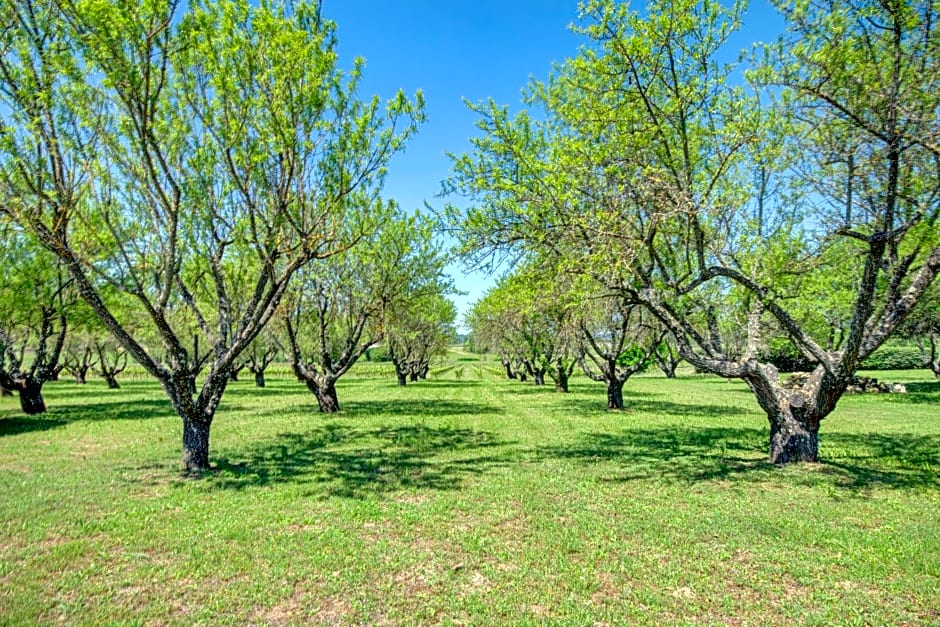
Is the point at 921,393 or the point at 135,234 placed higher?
the point at 135,234

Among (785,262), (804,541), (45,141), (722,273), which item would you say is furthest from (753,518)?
(45,141)

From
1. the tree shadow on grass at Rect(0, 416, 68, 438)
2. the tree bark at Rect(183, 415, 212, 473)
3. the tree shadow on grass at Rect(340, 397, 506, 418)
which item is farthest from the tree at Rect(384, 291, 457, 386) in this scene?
the tree shadow on grass at Rect(0, 416, 68, 438)

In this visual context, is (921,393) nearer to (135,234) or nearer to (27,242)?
(135,234)

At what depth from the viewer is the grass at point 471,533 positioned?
5023 millimetres

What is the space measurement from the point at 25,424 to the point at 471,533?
70.2 feet

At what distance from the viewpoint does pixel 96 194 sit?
9.88 metres

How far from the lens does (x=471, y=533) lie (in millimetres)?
7082

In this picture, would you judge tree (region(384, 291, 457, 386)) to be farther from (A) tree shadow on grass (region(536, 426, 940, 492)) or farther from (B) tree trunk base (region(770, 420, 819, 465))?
(B) tree trunk base (region(770, 420, 819, 465))

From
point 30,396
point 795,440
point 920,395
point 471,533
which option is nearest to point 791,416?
point 795,440

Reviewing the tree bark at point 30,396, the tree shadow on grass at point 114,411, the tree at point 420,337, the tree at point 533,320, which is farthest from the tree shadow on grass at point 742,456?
the tree bark at point 30,396

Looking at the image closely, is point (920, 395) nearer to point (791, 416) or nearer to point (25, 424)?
point (791, 416)

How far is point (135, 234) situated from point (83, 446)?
7230 mm

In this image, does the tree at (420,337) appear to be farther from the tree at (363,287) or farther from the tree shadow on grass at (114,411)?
the tree shadow on grass at (114,411)

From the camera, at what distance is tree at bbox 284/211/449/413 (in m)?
21.2
